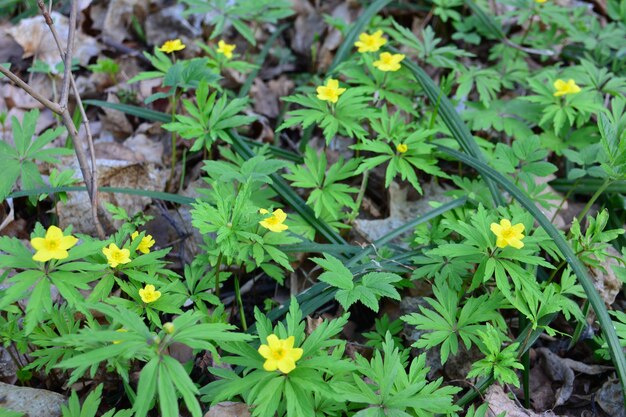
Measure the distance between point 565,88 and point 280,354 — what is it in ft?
7.19

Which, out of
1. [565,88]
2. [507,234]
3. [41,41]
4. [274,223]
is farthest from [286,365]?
[41,41]

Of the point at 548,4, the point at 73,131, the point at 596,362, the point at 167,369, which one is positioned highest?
the point at 548,4

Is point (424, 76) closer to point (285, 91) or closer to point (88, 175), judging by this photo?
point (285, 91)

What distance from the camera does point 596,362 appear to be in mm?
2436

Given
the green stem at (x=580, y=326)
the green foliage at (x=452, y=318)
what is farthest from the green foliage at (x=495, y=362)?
the green stem at (x=580, y=326)

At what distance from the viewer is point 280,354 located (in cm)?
167

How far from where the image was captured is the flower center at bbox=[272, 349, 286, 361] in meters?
1.67

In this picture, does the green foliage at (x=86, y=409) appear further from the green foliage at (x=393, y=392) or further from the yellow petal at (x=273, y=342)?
the green foliage at (x=393, y=392)

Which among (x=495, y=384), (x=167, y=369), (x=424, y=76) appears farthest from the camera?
(x=424, y=76)

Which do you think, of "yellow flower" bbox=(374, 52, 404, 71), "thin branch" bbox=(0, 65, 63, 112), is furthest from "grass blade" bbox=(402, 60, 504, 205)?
"thin branch" bbox=(0, 65, 63, 112)

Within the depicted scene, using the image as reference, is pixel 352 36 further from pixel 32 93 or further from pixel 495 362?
pixel 495 362

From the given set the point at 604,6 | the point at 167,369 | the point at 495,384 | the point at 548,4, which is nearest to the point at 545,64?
the point at 548,4

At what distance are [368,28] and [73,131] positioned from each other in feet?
7.14

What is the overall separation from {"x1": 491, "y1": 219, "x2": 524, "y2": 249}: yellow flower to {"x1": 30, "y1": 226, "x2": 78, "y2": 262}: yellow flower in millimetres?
1540
